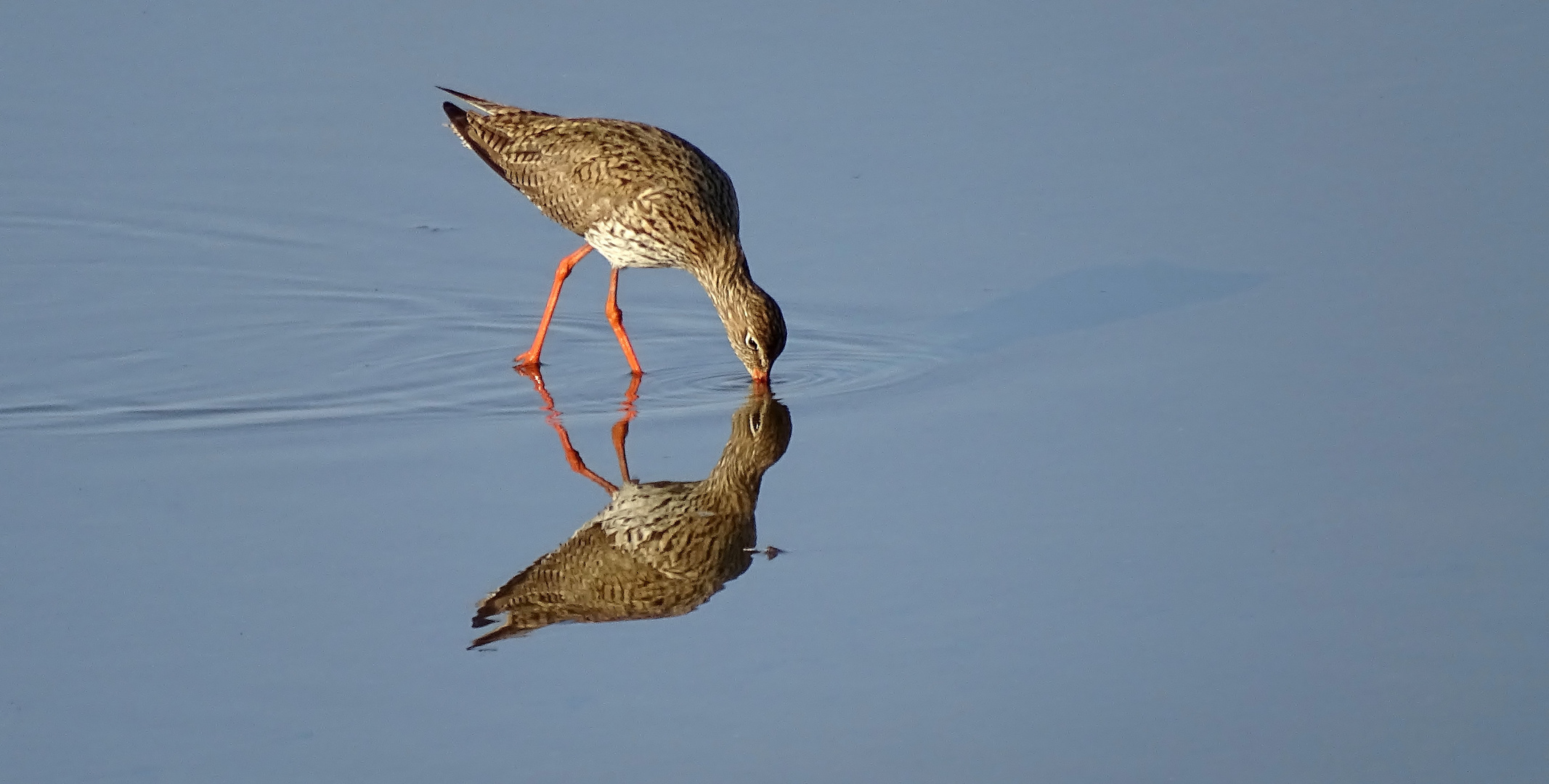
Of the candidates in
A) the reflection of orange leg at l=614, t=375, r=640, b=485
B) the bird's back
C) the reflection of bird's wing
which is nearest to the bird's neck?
the bird's back

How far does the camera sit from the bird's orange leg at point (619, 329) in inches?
363

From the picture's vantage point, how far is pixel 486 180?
11133 millimetres

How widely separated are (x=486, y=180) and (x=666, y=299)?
4.52 ft

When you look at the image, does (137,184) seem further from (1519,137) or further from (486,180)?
(1519,137)

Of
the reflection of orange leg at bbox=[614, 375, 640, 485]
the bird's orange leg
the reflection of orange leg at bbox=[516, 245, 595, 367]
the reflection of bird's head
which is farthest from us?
the reflection of orange leg at bbox=[516, 245, 595, 367]

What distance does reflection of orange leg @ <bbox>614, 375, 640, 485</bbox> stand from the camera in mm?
7891

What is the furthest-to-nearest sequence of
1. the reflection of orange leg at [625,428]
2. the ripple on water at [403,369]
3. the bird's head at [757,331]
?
the bird's head at [757,331], the ripple on water at [403,369], the reflection of orange leg at [625,428]

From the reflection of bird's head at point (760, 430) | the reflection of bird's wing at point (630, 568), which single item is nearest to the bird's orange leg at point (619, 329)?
the reflection of bird's head at point (760, 430)

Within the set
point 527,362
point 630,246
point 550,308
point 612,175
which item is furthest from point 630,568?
point 612,175

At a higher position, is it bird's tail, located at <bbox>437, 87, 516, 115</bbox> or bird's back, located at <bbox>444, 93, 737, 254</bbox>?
bird's tail, located at <bbox>437, 87, 516, 115</bbox>

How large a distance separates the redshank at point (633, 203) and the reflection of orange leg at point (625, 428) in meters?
0.25

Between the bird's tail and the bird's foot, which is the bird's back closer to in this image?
the bird's tail

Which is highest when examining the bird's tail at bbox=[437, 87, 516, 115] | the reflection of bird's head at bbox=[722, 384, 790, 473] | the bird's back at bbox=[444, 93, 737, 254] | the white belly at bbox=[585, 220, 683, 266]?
the bird's tail at bbox=[437, 87, 516, 115]

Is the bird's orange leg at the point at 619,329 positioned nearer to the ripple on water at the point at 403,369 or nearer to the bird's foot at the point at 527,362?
the ripple on water at the point at 403,369
